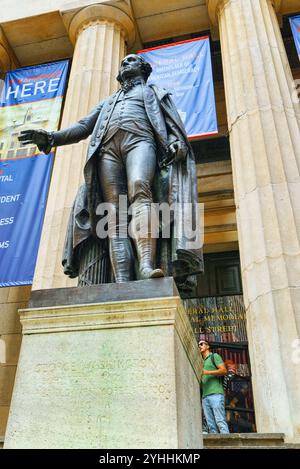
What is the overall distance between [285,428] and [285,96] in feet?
21.0

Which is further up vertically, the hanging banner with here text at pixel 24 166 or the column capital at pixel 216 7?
the column capital at pixel 216 7

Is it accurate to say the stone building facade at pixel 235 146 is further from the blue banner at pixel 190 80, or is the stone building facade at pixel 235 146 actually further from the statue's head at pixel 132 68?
the statue's head at pixel 132 68

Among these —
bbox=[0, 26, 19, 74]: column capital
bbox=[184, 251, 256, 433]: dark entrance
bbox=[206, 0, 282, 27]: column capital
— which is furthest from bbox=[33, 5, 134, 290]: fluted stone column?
bbox=[184, 251, 256, 433]: dark entrance

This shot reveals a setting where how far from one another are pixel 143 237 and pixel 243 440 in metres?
3.29

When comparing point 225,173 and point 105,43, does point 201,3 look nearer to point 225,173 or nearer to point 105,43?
point 105,43

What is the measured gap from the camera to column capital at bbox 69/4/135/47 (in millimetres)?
12352

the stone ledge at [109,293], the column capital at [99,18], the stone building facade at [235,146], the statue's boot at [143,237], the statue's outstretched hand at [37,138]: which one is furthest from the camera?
the column capital at [99,18]

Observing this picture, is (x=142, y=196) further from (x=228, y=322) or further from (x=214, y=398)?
(x=228, y=322)

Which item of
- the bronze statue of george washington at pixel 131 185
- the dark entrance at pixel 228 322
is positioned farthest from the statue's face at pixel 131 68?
the dark entrance at pixel 228 322

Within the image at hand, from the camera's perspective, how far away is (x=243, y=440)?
5406 mm

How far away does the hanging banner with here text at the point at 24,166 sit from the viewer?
9.00m

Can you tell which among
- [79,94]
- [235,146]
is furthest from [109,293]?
[79,94]

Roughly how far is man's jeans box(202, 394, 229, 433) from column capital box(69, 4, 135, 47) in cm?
1016

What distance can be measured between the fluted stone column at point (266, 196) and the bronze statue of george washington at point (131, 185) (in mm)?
3137
